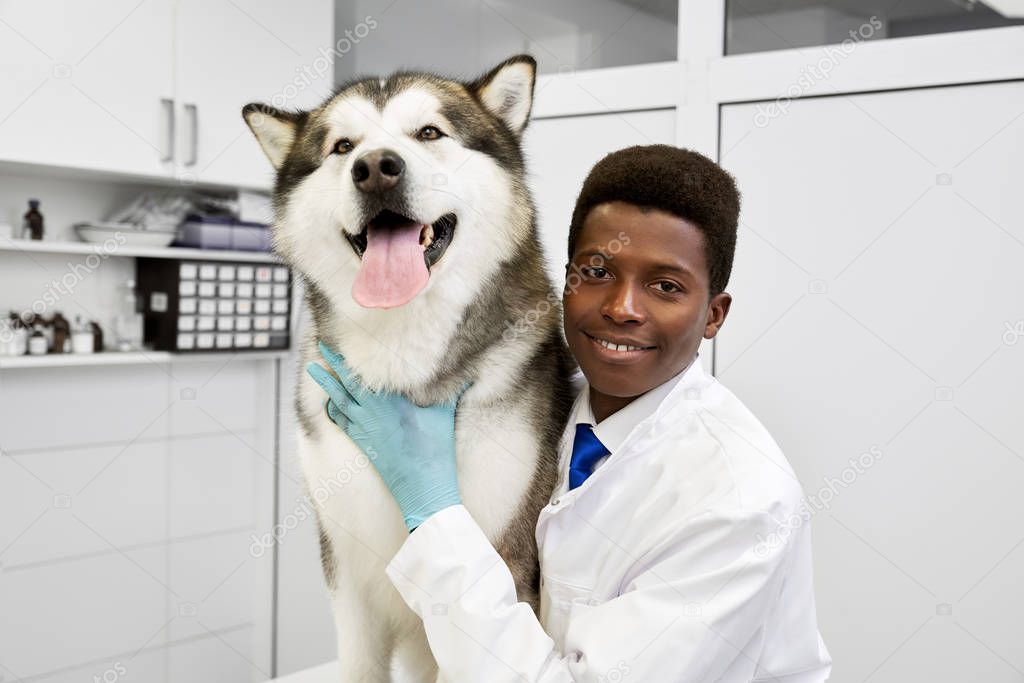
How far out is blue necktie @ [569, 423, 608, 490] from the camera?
119 centimetres

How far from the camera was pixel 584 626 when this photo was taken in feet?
3.44

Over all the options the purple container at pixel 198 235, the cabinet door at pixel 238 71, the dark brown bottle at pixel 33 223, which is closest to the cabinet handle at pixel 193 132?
the cabinet door at pixel 238 71

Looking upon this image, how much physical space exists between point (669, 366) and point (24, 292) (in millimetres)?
2483

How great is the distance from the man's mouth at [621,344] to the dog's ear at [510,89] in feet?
1.38

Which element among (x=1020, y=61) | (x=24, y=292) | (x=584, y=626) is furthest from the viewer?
(x=24, y=292)

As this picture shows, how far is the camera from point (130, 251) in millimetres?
2783

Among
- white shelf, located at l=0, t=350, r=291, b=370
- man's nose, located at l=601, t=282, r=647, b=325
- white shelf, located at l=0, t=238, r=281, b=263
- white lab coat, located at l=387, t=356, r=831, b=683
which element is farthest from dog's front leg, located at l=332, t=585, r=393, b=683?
white shelf, located at l=0, t=350, r=291, b=370

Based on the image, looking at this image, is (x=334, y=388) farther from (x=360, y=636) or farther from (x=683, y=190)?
(x=683, y=190)

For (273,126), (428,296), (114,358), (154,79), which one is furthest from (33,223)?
(428,296)

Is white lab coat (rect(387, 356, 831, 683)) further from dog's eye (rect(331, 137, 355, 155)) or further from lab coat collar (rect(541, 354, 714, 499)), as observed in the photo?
dog's eye (rect(331, 137, 355, 155))

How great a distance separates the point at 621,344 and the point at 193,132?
2244 mm

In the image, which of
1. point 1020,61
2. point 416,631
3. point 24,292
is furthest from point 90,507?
point 1020,61

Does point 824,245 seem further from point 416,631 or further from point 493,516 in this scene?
point 416,631

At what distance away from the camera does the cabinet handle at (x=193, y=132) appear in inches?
111
